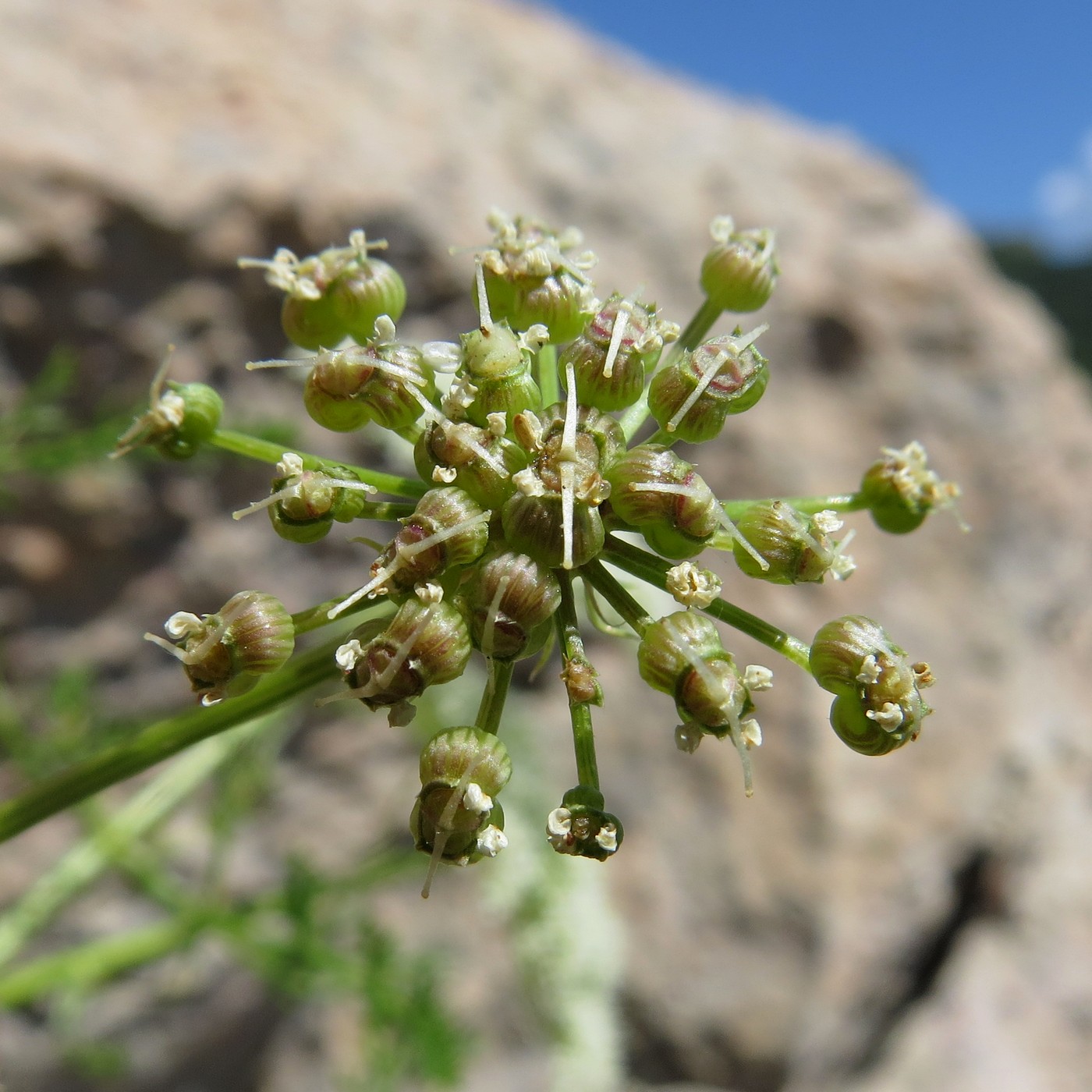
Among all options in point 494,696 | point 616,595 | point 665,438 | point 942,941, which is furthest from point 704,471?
point 494,696

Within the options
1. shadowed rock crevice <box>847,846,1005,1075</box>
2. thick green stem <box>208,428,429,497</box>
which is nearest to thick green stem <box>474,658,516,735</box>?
thick green stem <box>208,428,429,497</box>

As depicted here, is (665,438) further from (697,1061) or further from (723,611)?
(697,1061)

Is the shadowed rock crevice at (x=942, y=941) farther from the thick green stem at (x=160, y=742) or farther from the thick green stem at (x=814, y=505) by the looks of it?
the thick green stem at (x=160, y=742)

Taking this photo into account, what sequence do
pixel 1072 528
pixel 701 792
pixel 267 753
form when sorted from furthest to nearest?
1. pixel 1072 528
2. pixel 701 792
3. pixel 267 753

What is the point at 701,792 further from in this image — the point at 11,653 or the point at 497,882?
the point at 11,653

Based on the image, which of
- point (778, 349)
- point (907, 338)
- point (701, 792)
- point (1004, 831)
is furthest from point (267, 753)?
point (907, 338)

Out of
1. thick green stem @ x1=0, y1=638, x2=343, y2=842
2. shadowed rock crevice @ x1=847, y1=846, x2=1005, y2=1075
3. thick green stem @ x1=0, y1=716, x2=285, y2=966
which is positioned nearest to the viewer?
thick green stem @ x1=0, y1=638, x2=343, y2=842

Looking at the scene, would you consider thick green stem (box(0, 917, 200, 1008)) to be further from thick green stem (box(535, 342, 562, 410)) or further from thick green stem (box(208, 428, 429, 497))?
thick green stem (box(535, 342, 562, 410))

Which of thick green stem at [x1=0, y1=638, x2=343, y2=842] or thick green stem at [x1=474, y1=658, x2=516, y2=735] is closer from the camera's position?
thick green stem at [x1=474, y1=658, x2=516, y2=735]
